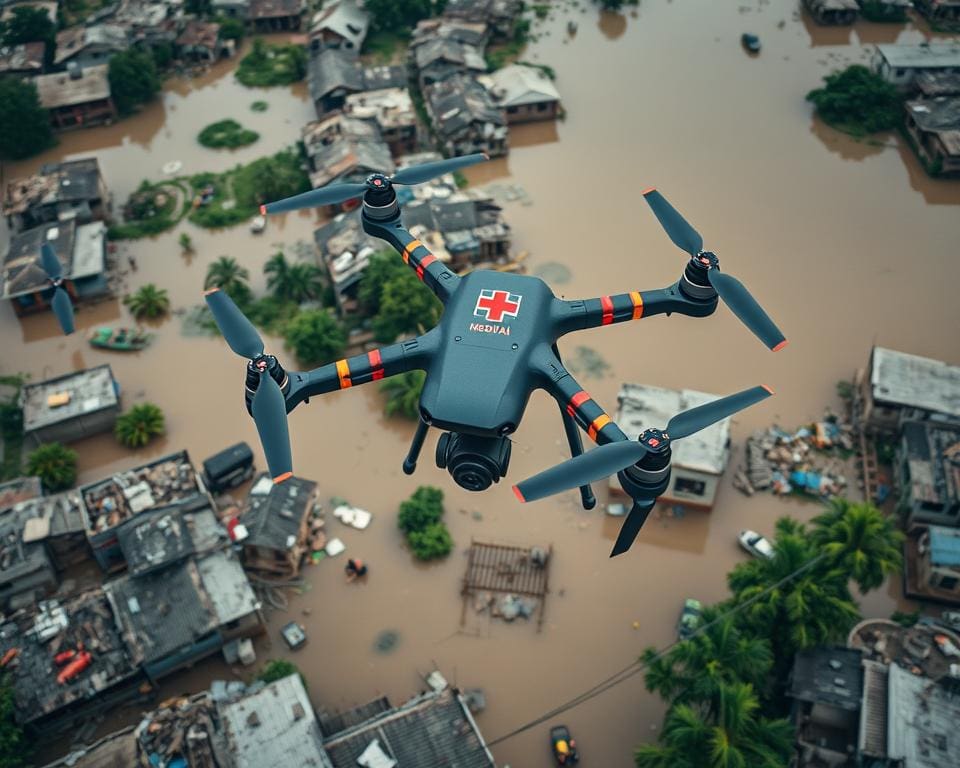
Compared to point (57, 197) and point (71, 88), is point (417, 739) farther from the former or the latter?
point (71, 88)

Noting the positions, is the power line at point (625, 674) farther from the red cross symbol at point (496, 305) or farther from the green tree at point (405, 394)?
the green tree at point (405, 394)

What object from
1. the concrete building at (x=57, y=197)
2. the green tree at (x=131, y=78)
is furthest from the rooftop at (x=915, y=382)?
the green tree at (x=131, y=78)

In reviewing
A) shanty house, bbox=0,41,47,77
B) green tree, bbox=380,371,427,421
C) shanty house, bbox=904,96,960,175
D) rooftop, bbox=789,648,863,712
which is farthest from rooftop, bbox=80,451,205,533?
shanty house, bbox=904,96,960,175

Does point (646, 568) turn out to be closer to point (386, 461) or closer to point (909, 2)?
point (386, 461)

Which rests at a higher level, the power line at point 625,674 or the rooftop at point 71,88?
the rooftop at point 71,88

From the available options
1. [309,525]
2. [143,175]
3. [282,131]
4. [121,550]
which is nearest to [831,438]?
[309,525]

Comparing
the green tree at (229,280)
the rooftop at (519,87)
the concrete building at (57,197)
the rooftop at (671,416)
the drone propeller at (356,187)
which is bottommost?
the rooftop at (671,416)
